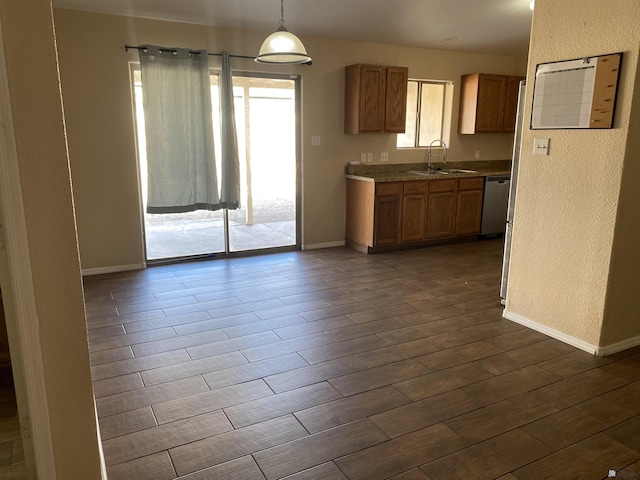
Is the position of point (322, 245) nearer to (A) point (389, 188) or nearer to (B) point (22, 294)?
(A) point (389, 188)

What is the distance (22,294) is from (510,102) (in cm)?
662

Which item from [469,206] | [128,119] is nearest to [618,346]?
[469,206]

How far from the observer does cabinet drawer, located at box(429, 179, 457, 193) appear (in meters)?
5.79

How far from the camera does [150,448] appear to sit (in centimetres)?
210

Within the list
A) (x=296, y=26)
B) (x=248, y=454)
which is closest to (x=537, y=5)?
(x=296, y=26)

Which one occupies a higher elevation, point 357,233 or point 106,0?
point 106,0

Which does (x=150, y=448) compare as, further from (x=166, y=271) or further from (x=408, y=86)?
(x=408, y=86)

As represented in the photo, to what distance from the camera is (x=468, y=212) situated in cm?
613

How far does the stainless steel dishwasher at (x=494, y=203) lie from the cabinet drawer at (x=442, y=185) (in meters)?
0.55

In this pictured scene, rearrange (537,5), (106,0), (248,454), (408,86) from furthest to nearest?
(408,86) → (106,0) → (537,5) → (248,454)

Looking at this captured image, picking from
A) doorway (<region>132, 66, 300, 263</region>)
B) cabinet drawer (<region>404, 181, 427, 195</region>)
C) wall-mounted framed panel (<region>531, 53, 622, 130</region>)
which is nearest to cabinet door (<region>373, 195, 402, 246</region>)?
cabinet drawer (<region>404, 181, 427, 195</region>)

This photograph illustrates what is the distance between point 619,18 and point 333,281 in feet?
9.73

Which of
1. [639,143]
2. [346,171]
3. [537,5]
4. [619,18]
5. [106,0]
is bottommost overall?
[346,171]

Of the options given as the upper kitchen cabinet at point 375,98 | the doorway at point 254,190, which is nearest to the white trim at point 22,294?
the doorway at point 254,190
